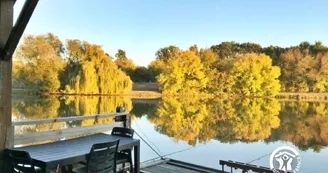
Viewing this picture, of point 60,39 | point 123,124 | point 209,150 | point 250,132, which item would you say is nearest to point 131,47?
point 60,39

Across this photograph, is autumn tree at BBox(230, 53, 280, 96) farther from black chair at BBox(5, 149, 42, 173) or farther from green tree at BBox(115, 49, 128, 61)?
black chair at BBox(5, 149, 42, 173)

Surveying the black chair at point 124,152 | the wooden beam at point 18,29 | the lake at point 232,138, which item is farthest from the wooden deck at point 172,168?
the wooden beam at point 18,29

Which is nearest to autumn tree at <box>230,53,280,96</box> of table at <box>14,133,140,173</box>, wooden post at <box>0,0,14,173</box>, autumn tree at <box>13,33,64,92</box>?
autumn tree at <box>13,33,64,92</box>

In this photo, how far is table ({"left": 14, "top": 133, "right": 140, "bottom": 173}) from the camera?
2131mm

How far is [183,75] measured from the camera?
30.3m

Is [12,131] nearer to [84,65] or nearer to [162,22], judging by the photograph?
[84,65]

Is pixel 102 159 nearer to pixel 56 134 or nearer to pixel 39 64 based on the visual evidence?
pixel 56 134

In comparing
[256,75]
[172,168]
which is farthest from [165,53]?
[172,168]

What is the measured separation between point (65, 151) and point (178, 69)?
27.7 metres

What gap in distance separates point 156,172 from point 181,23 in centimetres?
2936

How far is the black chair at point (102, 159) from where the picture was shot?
7.80 feet

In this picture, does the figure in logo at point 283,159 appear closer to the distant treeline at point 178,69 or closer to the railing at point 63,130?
the railing at point 63,130

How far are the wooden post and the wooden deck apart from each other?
1969mm

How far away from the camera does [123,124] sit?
3916 millimetres
